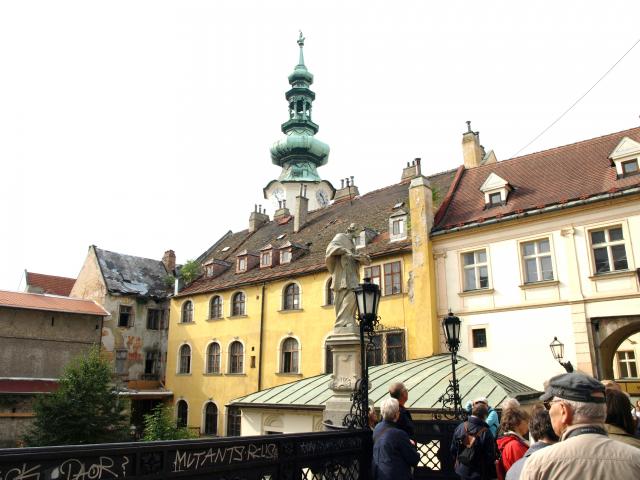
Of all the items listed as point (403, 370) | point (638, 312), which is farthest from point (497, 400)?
point (638, 312)

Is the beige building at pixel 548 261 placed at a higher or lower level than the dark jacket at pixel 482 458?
higher

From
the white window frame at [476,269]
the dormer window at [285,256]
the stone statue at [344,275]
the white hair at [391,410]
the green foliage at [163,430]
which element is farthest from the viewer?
the dormer window at [285,256]

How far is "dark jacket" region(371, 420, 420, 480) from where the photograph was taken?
5.61 meters

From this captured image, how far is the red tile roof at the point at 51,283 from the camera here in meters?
38.9

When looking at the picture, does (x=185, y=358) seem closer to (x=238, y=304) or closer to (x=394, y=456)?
(x=238, y=304)

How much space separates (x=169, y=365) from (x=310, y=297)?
40.5ft

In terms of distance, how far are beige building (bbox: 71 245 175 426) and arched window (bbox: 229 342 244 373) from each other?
5877 millimetres

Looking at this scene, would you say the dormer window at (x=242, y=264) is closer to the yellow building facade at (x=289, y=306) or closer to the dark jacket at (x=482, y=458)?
the yellow building facade at (x=289, y=306)

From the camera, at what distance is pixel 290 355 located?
2588 cm

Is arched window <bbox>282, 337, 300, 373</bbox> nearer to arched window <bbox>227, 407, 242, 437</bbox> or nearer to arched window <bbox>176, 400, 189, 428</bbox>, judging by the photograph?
arched window <bbox>227, 407, 242, 437</bbox>

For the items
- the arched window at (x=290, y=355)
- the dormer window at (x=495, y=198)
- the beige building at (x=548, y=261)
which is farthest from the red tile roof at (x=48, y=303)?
the dormer window at (x=495, y=198)

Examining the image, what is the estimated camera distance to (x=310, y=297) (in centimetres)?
2523

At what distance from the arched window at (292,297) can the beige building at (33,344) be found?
13.4 m

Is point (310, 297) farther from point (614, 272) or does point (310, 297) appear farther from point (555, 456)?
point (555, 456)
